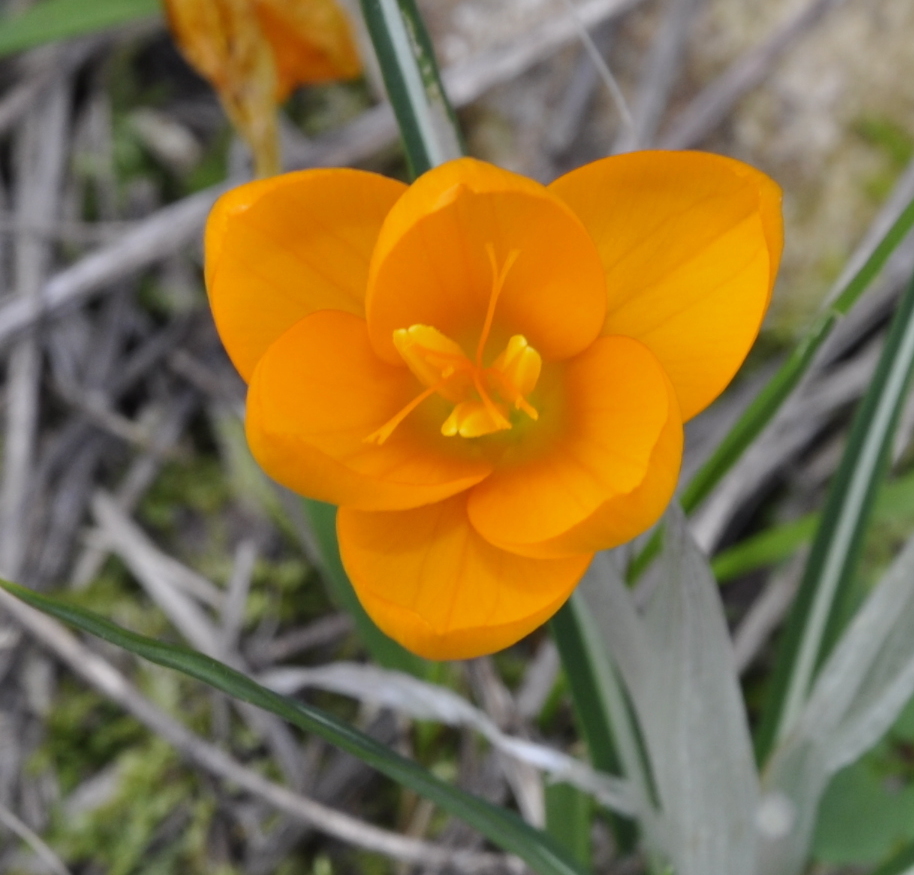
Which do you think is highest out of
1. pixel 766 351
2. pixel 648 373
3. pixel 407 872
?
pixel 648 373

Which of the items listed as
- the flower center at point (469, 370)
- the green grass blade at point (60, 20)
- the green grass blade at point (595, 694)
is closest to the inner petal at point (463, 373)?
the flower center at point (469, 370)

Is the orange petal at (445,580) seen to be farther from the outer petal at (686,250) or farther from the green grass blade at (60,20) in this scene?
the green grass blade at (60,20)

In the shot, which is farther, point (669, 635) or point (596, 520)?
point (669, 635)

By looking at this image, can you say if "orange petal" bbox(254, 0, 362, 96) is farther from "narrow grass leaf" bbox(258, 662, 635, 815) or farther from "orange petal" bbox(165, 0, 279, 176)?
"narrow grass leaf" bbox(258, 662, 635, 815)

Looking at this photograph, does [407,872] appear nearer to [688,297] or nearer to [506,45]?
[688,297]

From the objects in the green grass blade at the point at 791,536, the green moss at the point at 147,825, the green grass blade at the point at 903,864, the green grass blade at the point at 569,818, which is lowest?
the green moss at the point at 147,825

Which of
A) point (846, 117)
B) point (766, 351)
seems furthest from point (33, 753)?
point (846, 117)
